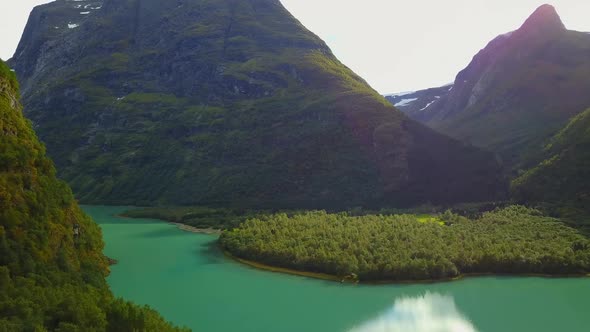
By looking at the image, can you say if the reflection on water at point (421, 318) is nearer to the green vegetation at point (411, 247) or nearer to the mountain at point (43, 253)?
the green vegetation at point (411, 247)

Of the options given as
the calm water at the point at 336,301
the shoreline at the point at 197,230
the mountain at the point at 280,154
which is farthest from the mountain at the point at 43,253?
the mountain at the point at 280,154

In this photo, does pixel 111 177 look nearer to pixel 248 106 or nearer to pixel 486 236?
pixel 248 106

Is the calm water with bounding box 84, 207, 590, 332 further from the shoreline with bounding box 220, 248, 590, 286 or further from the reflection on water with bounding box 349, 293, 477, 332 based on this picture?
the shoreline with bounding box 220, 248, 590, 286

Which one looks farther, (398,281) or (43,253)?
(398,281)

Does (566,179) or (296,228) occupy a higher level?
(566,179)

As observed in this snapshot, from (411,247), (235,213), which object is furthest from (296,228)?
(235,213)

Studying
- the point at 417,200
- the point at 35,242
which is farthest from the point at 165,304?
the point at 417,200

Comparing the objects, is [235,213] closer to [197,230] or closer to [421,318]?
[197,230]
